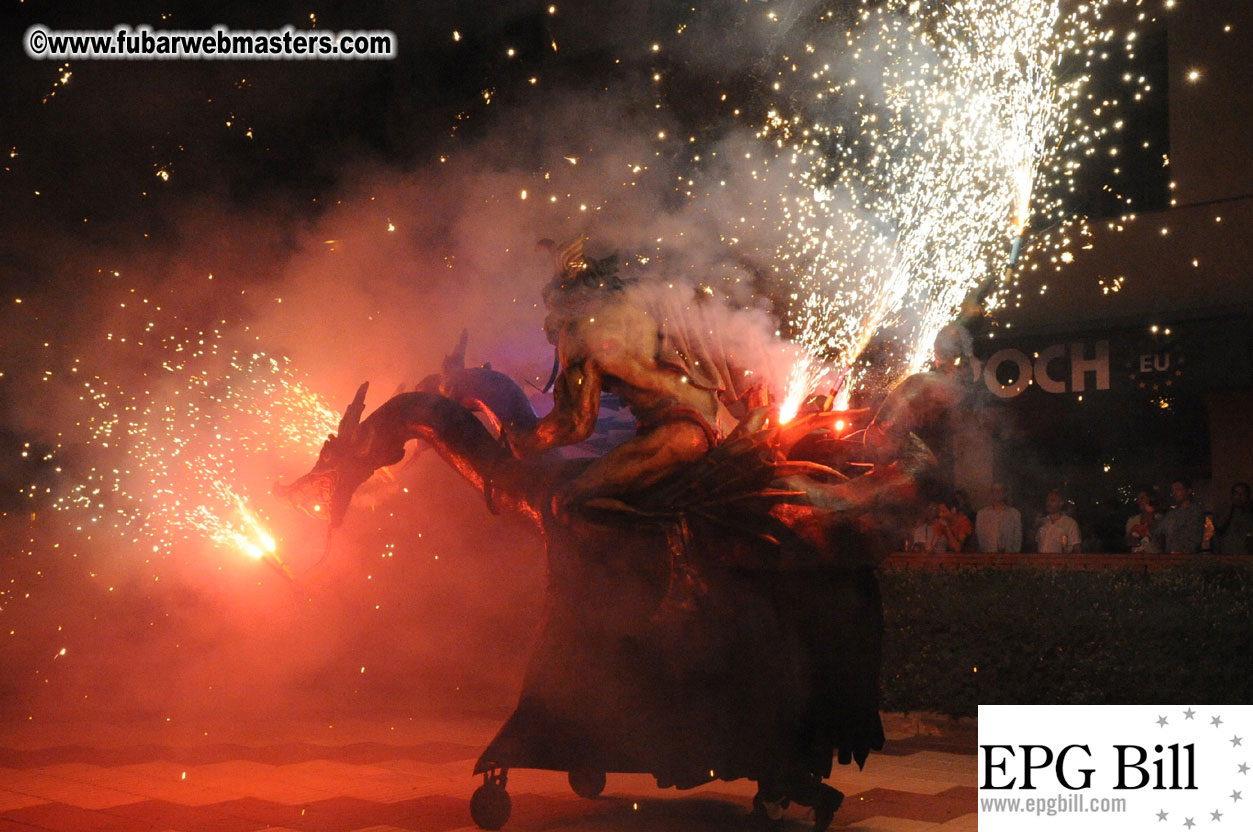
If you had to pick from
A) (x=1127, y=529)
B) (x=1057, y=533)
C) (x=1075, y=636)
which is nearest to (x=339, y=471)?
(x=1075, y=636)

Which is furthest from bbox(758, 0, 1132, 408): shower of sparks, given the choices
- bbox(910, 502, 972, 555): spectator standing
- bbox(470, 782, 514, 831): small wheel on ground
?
bbox(470, 782, 514, 831): small wheel on ground

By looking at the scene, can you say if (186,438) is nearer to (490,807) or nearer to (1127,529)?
(490,807)

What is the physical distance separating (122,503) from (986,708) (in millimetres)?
6468

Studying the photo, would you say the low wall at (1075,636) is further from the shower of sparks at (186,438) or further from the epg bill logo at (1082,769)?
the shower of sparks at (186,438)

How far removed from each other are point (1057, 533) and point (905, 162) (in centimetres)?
344

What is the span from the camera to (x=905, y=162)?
8648 mm

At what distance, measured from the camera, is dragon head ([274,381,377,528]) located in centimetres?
552

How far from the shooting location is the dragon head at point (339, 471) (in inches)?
217

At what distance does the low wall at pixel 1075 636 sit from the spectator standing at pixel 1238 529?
1.09 metres

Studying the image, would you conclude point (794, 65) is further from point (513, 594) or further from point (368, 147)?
point (513, 594)

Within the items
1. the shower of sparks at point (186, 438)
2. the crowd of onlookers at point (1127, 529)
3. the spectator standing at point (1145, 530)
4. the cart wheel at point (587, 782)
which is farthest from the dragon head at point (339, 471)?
the spectator standing at point (1145, 530)

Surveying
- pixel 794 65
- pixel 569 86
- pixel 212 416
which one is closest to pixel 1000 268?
pixel 794 65

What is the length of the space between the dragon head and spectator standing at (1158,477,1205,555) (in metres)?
6.64

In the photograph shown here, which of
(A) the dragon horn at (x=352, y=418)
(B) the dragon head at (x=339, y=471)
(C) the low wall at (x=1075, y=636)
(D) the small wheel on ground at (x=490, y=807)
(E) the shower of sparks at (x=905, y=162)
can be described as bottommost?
(D) the small wheel on ground at (x=490, y=807)
